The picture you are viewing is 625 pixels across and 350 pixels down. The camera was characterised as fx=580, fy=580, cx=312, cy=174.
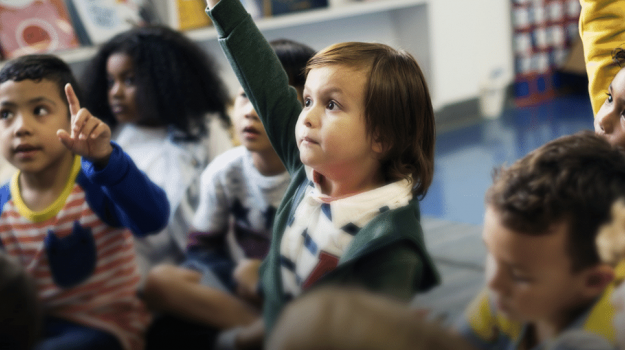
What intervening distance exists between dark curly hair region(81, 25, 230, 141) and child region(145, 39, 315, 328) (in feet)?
0.41

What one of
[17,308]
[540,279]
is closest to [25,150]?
[17,308]

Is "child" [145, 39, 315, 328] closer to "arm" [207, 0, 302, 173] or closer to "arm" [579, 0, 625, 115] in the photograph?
"arm" [207, 0, 302, 173]

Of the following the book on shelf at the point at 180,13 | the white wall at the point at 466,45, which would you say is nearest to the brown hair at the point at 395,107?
the book on shelf at the point at 180,13

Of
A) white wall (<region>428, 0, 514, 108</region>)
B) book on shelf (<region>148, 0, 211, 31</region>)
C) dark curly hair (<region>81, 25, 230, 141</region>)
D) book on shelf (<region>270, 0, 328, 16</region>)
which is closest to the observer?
dark curly hair (<region>81, 25, 230, 141</region>)

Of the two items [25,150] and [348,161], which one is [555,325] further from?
[25,150]

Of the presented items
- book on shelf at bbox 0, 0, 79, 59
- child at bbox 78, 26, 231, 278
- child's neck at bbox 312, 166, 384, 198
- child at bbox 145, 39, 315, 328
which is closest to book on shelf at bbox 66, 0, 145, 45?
book on shelf at bbox 0, 0, 79, 59

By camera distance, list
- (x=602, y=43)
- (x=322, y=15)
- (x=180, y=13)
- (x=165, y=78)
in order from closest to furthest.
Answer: (x=602, y=43)
(x=165, y=78)
(x=180, y=13)
(x=322, y=15)

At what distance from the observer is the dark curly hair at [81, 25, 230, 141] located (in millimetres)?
821

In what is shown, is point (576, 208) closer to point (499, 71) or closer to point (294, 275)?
point (294, 275)

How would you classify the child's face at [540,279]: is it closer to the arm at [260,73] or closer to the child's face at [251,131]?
the arm at [260,73]

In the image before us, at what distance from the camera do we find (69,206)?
0.51 m

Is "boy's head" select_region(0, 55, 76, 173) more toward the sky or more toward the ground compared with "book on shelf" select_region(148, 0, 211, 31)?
more toward the sky

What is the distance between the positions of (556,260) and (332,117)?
0.22 m

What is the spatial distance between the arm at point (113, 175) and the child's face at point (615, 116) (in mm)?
429
